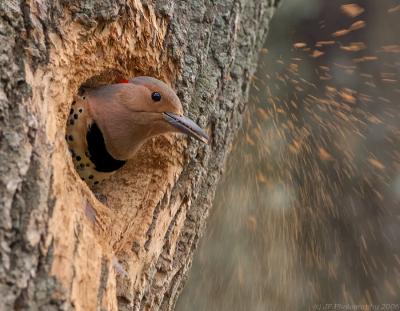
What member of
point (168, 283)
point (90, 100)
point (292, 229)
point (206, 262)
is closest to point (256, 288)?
point (206, 262)

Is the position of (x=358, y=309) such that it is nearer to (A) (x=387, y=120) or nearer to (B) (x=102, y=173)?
(A) (x=387, y=120)

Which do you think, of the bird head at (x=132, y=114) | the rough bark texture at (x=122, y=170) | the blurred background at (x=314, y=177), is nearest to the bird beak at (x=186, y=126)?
the bird head at (x=132, y=114)

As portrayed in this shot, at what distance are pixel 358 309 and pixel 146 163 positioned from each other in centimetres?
308

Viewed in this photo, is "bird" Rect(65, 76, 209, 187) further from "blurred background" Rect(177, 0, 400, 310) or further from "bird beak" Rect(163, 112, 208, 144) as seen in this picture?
"blurred background" Rect(177, 0, 400, 310)

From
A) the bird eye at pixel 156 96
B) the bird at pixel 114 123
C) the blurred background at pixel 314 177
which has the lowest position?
the blurred background at pixel 314 177

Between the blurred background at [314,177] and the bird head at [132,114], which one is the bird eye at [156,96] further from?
the blurred background at [314,177]

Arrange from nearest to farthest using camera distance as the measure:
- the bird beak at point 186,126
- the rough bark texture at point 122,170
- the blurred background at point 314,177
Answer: the rough bark texture at point 122,170 < the bird beak at point 186,126 < the blurred background at point 314,177

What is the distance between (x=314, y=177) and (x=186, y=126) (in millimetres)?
2061

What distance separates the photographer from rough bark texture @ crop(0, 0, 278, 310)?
1944mm

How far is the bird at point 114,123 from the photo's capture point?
2.96m

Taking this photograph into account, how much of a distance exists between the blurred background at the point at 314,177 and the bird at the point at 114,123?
1.69 meters

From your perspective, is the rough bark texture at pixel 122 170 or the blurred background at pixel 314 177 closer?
the rough bark texture at pixel 122 170

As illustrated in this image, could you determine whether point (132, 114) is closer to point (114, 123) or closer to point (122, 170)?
point (114, 123)

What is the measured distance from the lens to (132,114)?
3061mm
